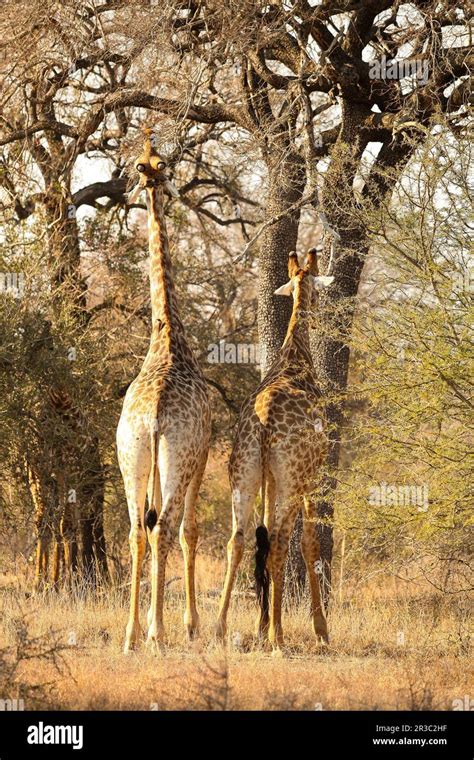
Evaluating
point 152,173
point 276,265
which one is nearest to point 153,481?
point 152,173

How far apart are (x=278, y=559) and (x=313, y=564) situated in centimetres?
55

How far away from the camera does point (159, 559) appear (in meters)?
8.59

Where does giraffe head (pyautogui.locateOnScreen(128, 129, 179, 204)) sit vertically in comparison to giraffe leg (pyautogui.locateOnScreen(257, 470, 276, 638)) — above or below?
above

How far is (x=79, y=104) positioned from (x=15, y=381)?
355 cm

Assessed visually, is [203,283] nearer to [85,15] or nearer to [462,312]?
[85,15]

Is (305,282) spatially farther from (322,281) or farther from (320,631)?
(320,631)

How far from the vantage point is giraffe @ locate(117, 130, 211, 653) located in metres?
8.68

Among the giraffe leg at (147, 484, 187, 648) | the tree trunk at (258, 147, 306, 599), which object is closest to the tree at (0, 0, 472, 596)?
the tree trunk at (258, 147, 306, 599)

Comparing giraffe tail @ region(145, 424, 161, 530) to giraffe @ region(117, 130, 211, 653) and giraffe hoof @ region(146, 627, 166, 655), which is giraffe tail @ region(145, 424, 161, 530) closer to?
giraffe @ region(117, 130, 211, 653)

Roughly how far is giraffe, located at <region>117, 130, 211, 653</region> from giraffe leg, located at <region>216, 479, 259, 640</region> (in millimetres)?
274

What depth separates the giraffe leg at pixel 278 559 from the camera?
30.0 ft

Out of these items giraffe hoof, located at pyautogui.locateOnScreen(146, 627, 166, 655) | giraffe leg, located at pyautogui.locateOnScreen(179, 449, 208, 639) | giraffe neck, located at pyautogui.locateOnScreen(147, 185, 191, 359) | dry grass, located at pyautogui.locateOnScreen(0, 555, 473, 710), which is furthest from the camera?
giraffe neck, located at pyautogui.locateOnScreen(147, 185, 191, 359)

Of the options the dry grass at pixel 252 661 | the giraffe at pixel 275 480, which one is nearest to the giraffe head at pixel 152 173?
the giraffe at pixel 275 480

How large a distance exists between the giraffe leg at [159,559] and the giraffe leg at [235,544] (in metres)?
0.63
